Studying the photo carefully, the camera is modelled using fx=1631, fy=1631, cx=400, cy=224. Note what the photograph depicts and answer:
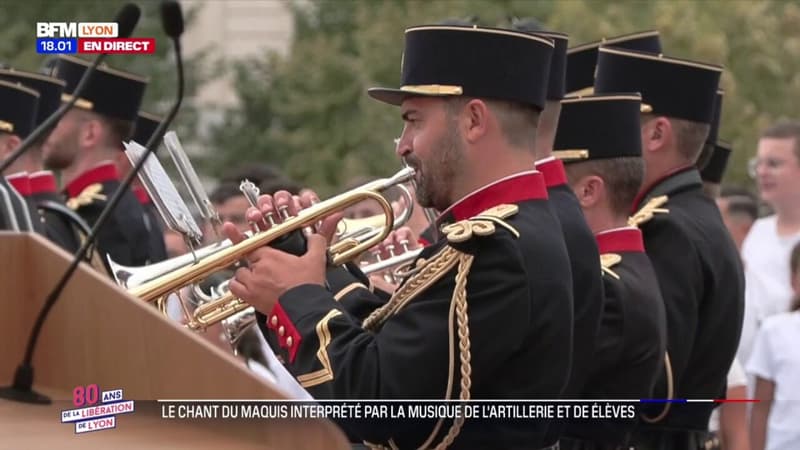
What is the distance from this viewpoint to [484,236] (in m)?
3.67

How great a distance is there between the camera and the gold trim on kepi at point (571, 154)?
5258mm

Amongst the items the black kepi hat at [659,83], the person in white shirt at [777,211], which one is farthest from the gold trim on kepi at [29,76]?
the person in white shirt at [777,211]

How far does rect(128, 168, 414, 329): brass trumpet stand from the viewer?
402cm

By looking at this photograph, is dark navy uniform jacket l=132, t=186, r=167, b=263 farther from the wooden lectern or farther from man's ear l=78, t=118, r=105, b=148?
the wooden lectern

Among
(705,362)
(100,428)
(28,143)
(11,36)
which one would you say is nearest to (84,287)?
(100,428)

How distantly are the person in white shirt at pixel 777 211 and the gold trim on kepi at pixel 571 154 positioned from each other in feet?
10.2

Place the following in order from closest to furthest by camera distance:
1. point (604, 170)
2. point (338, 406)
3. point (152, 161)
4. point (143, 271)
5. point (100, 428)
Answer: point (100, 428), point (338, 406), point (152, 161), point (143, 271), point (604, 170)

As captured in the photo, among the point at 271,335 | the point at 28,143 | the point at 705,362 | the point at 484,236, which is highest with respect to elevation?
the point at 28,143

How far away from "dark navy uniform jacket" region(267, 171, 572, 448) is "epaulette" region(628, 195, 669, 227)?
5.63 ft

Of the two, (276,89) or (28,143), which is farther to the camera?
(276,89)

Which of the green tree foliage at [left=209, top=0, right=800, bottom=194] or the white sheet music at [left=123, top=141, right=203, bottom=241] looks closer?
the white sheet music at [left=123, top=141, right=203, bottom=241]

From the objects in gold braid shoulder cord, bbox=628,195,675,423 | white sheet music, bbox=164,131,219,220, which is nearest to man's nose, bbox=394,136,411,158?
white sheet music, bbox=164,131,219,220

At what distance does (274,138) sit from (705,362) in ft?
51.8

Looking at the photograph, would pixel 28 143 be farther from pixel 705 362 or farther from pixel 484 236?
pixel 705 362
